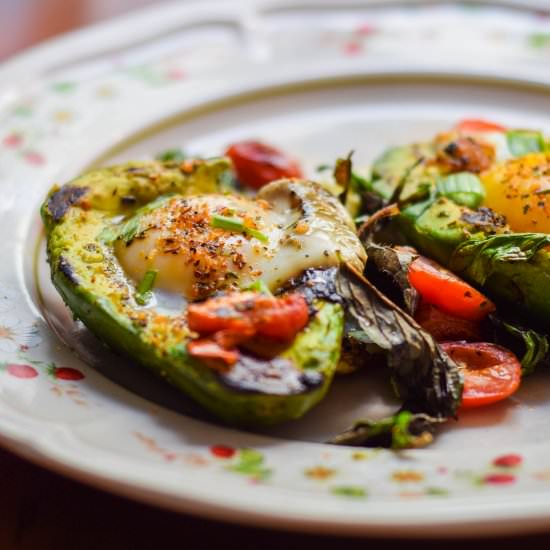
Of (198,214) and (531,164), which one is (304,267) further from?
(531,164)

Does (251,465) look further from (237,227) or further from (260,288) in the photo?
(237,227)

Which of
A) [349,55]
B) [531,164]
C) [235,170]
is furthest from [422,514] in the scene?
[349,55]

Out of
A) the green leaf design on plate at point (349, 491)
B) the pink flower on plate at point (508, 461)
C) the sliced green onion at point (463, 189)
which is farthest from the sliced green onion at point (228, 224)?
the pink flower on plate at point (508, 461)

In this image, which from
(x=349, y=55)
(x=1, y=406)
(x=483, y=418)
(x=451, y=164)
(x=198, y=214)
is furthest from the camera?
(x=349, y=55)

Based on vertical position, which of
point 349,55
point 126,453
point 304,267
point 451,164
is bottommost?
point 126,453

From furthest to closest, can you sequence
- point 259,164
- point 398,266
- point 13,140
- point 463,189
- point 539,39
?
point 539,39 < point 13,140 < point 259,164 < point 463,189 < point 398,266

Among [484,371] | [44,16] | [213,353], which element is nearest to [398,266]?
[484,371]
